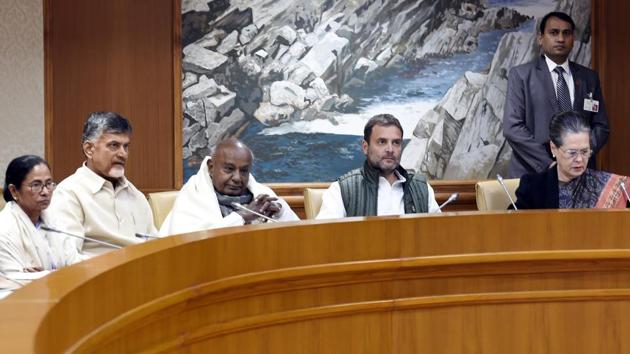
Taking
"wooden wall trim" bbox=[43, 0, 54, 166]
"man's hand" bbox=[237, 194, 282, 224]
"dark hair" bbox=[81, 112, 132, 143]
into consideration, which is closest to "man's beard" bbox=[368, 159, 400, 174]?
"man's hand" bbox=[237, 194, 282, 224]

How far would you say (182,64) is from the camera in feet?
19.3

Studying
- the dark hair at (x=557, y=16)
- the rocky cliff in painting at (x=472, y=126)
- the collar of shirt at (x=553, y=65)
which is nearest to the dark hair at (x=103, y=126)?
the rocky cliff in painting at (x=472, y=126)

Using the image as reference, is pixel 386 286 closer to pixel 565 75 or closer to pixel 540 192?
pixel 540 192

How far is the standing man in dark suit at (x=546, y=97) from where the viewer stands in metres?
5.76

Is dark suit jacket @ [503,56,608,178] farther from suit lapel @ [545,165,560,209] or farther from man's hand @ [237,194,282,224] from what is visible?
man's hand @ [237,194,282,224]

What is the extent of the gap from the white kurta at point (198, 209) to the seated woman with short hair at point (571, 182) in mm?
1139

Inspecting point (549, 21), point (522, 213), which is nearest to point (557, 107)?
point (549, 21)

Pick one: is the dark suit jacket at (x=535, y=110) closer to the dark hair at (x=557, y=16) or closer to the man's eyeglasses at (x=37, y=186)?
the dark hair at (x=557, y=16)

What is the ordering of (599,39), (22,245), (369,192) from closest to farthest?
(22,245), (369,192), (599,39)

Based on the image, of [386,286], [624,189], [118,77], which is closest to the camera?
[386,286]

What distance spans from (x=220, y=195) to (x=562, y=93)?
2.53 metres

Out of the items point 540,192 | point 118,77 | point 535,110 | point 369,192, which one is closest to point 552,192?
point 540,192

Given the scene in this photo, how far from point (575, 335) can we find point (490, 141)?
3062 millimetres

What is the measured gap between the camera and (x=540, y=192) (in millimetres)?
4363
